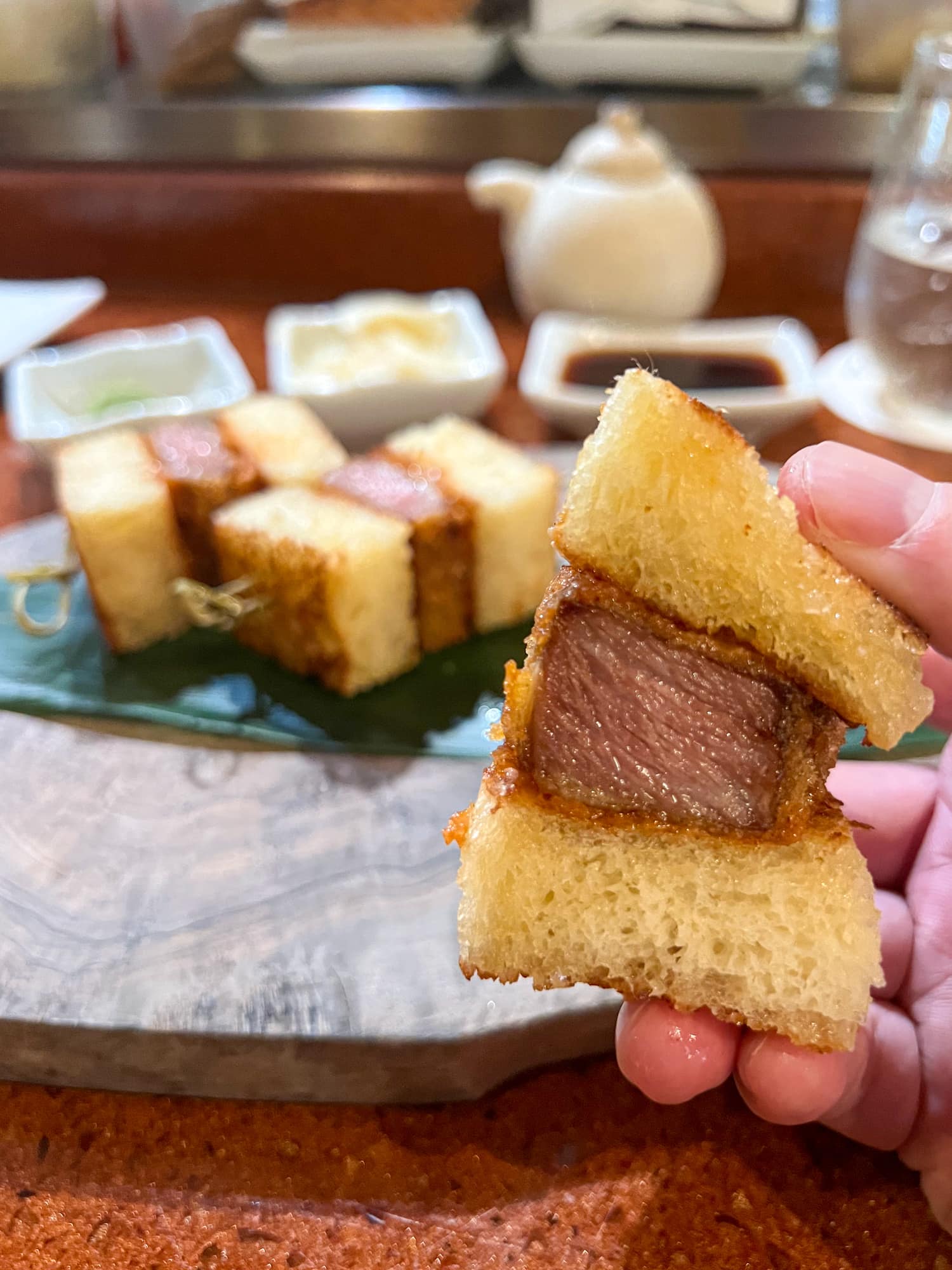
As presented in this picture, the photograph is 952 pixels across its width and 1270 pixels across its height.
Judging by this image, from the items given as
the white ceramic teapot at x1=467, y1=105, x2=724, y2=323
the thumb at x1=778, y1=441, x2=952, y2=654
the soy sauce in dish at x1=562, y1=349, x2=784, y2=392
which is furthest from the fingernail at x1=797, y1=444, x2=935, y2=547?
the white ceramic teapot at x1=467, y1=105, x2=724, y2=323

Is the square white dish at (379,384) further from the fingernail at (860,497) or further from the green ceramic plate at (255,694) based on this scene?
the fingernail at (860,497)

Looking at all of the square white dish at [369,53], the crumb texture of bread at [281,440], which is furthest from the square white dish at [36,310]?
the square white dish at [369,53]

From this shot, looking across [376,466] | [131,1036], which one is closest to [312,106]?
[376,466]

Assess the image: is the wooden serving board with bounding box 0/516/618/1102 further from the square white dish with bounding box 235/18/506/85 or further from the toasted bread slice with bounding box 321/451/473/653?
the square white dish with bounding box 235/18/506/85

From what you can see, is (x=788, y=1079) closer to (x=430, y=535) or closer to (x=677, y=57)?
(x=430, y=535)

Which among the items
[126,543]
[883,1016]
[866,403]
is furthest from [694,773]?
[866,403]

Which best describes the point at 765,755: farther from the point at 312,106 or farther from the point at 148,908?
the point at 312,106
